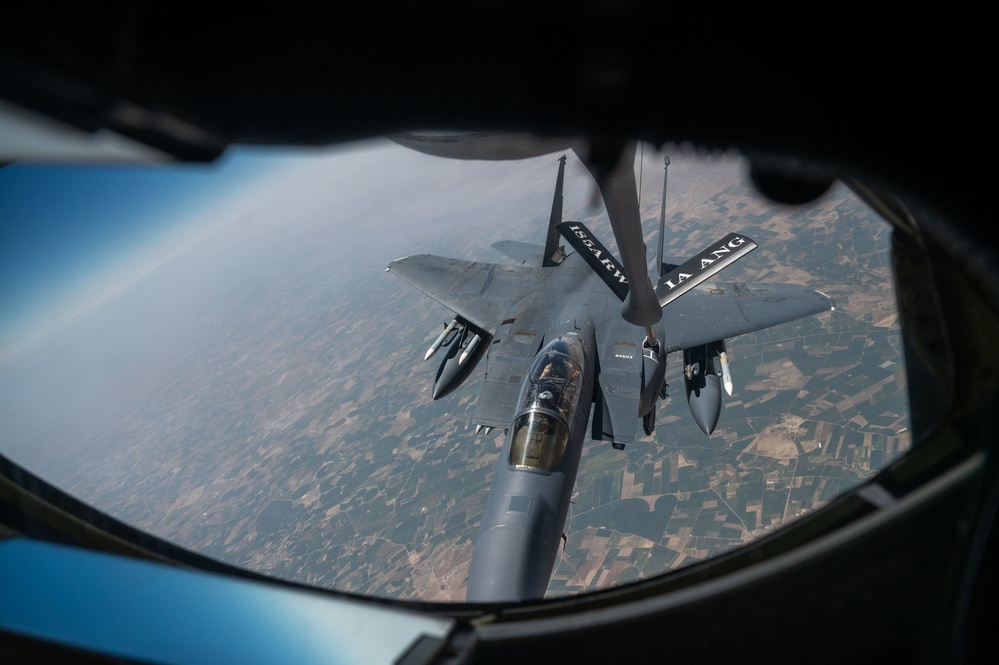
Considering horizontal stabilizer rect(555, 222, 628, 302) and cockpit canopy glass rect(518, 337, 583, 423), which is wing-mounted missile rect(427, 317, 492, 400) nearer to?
cockpit canopy glass rect(518, 337, 583, 423)

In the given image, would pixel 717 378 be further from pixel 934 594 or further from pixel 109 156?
pixel 109 156

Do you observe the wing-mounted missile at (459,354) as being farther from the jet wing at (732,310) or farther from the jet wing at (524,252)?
the jet wing at (732,310)

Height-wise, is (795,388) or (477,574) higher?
(477,574)

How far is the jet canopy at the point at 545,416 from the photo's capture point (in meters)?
7.16

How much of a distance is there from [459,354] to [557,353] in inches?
208

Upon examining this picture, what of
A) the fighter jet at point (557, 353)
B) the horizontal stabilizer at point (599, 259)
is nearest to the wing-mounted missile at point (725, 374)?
the fighter jet at point (557, 353)

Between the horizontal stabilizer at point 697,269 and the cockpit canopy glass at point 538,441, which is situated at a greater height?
the horizontal stabilizer at point 697,269

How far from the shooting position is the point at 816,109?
2.70 feet

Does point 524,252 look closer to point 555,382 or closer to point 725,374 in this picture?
point 725,374

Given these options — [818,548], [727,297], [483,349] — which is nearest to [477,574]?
[818,548]

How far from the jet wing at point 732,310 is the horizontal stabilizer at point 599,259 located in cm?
343

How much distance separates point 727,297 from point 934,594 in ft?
41.9

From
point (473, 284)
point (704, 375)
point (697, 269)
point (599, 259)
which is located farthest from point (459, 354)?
point (697, 269)

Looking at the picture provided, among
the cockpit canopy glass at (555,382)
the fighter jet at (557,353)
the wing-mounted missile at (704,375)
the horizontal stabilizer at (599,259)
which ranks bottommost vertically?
the wing-mounted missile at (704,375)
